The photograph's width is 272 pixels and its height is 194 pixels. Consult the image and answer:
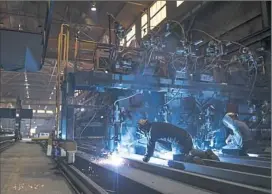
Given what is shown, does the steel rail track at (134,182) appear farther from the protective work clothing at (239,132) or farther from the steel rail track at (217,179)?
the protective work clothing at (239,132)

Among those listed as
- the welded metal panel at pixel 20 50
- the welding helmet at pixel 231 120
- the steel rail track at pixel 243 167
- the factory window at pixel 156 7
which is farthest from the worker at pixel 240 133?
the factory window at pixel 156 7

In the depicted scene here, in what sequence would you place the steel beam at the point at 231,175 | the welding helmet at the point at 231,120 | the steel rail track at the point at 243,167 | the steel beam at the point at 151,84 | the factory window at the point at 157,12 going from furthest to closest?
the factory window at the point at 157,12, the welding helmet at the point at 231,120, the steel beam at the point at 151,84, the steel rail track at the point at 243,167, the steel beam at the point at 231,175

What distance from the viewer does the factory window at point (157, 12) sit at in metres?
10.9

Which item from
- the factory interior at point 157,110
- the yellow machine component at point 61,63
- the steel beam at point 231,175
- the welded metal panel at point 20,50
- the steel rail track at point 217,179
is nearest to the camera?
the steel rail track at point 217,179

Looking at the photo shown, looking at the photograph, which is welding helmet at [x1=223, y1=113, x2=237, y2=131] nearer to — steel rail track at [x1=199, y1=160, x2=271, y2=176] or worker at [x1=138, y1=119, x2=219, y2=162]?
worker at [x1=138, y1=119, x2=219, y2=162]

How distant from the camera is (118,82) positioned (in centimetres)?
489

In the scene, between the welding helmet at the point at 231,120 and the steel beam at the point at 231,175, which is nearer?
the steel beam at the point at 231,175

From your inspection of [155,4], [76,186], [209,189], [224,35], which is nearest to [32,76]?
[155,4]

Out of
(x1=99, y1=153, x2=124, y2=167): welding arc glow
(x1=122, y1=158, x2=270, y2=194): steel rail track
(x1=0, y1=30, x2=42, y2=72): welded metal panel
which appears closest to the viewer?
(x1=122, y1=158, x2=270, y2=194): steel rail track

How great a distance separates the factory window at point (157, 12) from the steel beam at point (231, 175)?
809 centimetres

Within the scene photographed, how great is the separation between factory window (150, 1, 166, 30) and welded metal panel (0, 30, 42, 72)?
→ 7.00m

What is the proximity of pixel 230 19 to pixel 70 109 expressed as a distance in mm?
5997

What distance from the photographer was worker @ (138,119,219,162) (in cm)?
412

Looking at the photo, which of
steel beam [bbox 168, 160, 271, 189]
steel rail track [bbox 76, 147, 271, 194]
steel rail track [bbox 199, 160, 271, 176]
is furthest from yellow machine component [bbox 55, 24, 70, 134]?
steel rail track [bbox 199, 160, 271, 176]
